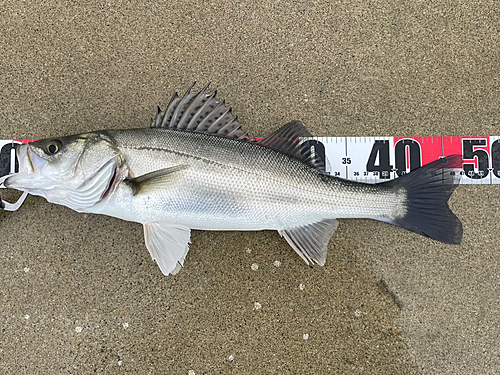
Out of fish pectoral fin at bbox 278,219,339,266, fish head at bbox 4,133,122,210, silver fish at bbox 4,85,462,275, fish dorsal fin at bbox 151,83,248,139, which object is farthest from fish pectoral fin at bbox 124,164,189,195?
fish pectoral fin at bbox 278,219,339,266

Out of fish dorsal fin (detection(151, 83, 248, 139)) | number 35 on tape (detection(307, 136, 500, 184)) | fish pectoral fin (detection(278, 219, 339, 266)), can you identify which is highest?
fish dorsal fin (detection(151, 83, 248, 139))

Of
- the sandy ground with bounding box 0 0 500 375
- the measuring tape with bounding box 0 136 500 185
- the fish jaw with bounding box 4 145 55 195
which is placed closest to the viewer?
the fish jaw with bounding box 4 145 55 195

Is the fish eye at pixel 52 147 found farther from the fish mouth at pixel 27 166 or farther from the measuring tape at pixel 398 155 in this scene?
the measuring tape at pixel 398 155

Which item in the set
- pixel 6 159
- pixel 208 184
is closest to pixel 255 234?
pixel 208 184

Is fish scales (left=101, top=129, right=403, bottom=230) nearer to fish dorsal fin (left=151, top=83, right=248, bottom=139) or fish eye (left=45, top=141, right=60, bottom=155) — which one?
fish dorsal fin (left=151, top=83, right=248, bottom=139)

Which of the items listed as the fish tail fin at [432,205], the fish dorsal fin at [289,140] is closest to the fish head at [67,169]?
the fish dorsal fin at [289,140]

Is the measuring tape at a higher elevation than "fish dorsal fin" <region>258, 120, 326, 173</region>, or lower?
lower

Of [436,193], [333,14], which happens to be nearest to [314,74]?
[333,14]

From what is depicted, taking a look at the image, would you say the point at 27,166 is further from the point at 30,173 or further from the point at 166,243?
the point at 166,243
